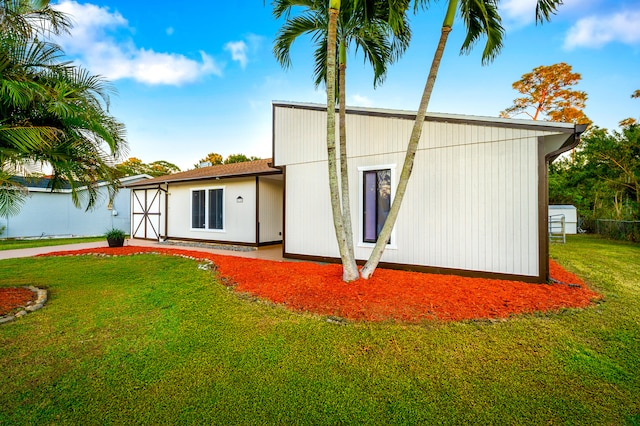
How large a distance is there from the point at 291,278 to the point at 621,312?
4972 mm

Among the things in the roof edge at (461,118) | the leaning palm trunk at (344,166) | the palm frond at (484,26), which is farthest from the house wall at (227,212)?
the palm frond at (484,26)

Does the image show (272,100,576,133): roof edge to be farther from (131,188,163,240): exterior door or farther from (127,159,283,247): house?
(131,188,163,240): exterior door

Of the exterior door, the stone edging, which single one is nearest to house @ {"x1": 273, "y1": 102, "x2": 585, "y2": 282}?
the stone edging

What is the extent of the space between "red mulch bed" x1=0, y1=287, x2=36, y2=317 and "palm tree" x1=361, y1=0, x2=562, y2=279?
5.31 m

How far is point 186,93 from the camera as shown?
1315 cm

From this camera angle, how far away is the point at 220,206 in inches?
445

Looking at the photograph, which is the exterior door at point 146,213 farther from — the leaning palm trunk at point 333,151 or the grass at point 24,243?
the leaning palm trunk at point 333,151

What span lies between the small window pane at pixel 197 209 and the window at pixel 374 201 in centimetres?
774

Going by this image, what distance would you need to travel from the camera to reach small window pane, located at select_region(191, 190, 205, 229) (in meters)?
11.8

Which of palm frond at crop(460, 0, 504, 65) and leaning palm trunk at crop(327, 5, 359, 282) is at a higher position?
palm frond at crop(460, 0, 504, 65)

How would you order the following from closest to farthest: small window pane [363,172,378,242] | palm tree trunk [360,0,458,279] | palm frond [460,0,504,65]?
palm tree trunk [360,0,458,279]
palm frond [460,0,504,65]
small window pane [363,172,378,242]

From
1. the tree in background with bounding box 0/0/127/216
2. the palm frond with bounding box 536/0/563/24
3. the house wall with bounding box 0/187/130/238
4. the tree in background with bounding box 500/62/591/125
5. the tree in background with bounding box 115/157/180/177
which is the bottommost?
the house wall with bounding box 0/187/130/238

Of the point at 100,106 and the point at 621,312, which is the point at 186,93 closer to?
the point at 100,106

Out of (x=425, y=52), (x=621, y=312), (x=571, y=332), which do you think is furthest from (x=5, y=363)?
(x=425, y=52)
